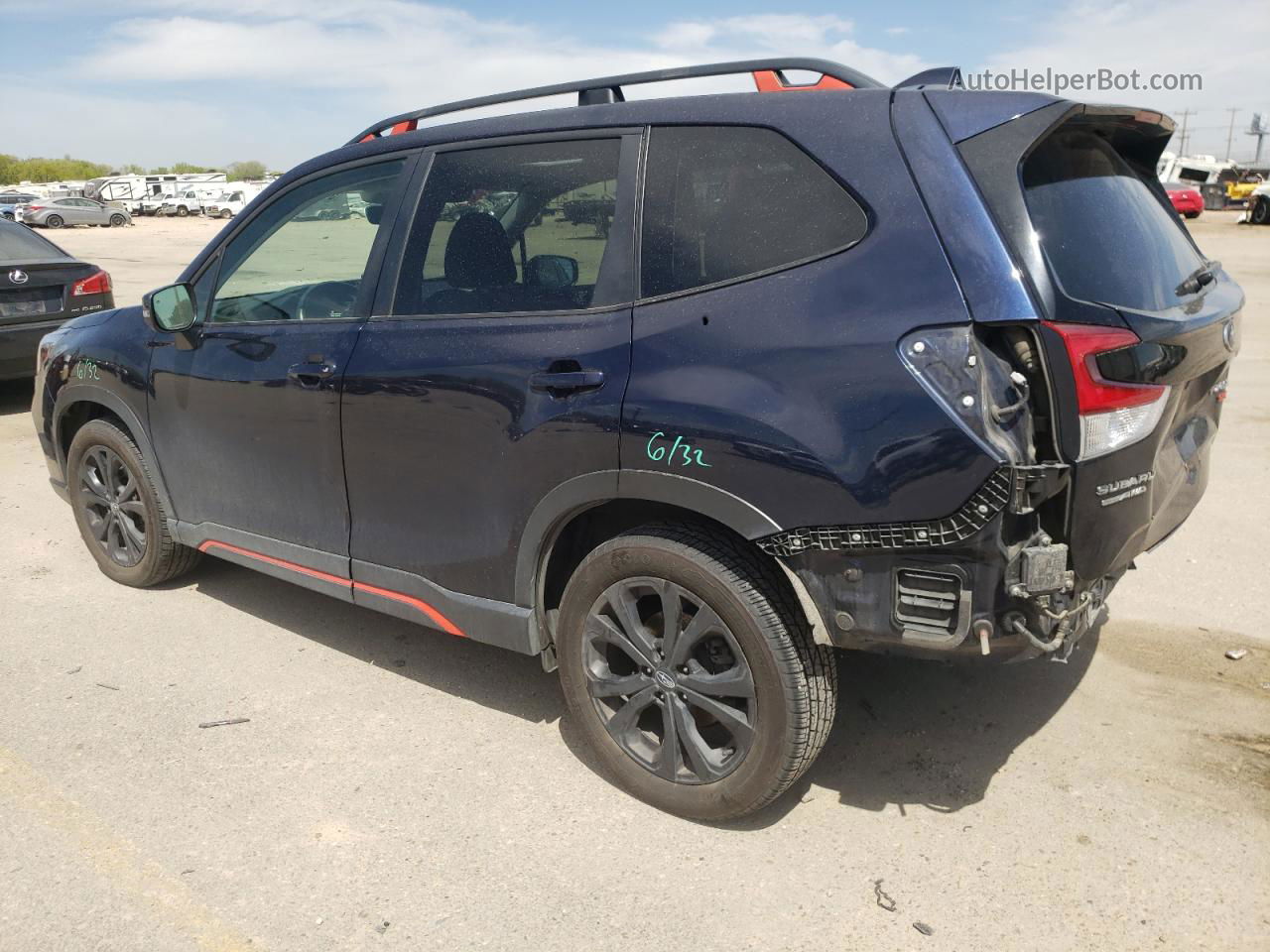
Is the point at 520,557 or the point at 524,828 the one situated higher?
the point at 520,557

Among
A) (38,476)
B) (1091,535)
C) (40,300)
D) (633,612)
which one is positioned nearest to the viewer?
(1091,535)

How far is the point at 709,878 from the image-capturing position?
286 centimetres

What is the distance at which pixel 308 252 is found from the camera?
171 inches

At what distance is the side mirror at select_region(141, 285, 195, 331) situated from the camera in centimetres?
422

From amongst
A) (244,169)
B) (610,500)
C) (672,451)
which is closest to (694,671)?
(610,500)

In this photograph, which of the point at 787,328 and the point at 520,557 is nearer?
the point at 787,328

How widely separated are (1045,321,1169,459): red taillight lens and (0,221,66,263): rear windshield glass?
900 cm

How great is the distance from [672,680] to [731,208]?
4.34ft

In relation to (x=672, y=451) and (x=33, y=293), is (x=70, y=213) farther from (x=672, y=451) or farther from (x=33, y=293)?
(x=672, y=451)

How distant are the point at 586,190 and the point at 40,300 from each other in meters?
7.46

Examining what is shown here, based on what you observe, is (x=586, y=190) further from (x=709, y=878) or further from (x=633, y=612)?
(x=709, y=878)

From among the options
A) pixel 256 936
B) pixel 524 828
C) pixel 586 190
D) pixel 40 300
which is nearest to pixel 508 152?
pixel 586 190

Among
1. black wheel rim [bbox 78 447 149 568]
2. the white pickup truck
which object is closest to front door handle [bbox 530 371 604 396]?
black wheel rim [bbox 78 447 149 568]

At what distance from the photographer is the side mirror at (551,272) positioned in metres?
3.18
